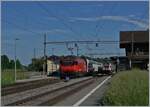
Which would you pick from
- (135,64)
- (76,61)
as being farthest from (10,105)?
(135,64)

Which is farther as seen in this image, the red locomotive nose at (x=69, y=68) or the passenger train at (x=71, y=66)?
the passenger train at (x=71, y=66)

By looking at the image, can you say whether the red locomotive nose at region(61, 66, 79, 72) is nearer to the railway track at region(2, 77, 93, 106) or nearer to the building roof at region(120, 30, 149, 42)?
the railway track at region(2, 77, 93, 106)

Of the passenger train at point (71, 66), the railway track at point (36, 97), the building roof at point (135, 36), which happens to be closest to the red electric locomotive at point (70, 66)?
the passenger train at point (71, 66)

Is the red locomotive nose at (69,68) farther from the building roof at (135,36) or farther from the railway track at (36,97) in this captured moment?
the building roof at (135,36)

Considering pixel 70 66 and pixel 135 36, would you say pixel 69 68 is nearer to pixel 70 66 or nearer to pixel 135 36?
pixel 70 66

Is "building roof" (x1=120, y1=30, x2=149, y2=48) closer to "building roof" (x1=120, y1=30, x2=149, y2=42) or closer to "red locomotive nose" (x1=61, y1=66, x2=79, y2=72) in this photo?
"building roof" (x1=120, y1=30, x2=149, y2=42)

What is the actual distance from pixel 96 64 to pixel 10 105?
7631cm

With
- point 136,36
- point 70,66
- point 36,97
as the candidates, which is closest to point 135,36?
point 136,36

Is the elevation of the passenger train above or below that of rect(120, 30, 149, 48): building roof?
below

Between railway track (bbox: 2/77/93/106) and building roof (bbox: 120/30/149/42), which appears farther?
building roof (bbox: 120/30/149/42)

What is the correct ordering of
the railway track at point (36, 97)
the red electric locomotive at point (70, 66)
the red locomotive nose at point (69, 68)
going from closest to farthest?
the railway track at point (36, 97) → the red locomotive nose at point (69, 68) → the red electric locomotive at point (70, 66)

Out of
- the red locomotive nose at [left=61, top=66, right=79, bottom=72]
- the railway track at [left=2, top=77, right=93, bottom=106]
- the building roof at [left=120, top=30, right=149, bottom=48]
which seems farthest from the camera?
the building roof at [left=120, top=30, right=149, bottom=48]

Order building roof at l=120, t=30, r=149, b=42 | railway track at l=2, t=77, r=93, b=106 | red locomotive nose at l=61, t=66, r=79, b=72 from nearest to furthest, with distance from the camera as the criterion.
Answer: railway track at l=2, t=77, r=93, b=106
red locomotive nose at l=61, t=66, r=79, b=72
building roof at l=120, t=30, r=149, b=42

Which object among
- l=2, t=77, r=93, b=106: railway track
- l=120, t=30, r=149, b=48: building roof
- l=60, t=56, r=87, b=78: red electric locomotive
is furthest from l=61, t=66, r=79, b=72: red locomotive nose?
l=120, t=30, r=149, b=48: building roof
